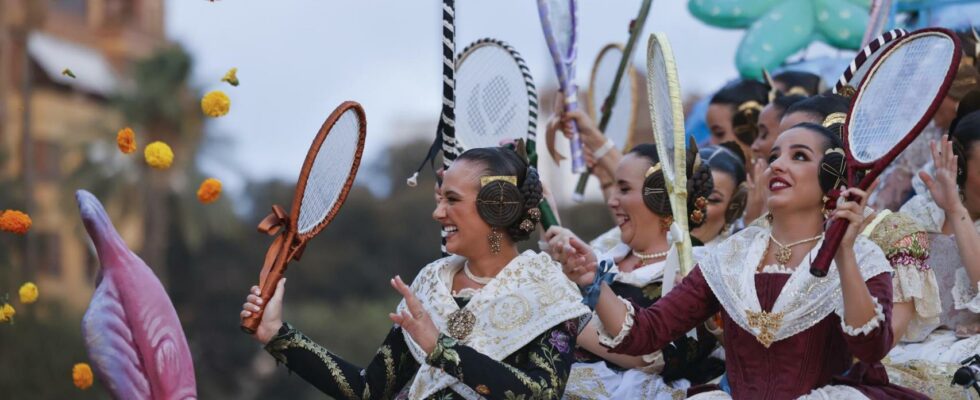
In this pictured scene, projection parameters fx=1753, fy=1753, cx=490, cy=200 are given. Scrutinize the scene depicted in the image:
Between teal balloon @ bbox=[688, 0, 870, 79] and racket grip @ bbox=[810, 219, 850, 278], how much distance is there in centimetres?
503

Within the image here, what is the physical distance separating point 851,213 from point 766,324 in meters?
0.73

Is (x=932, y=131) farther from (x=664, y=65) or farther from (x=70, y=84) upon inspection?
(x=70, y=84)

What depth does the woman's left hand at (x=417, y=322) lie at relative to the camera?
581cm

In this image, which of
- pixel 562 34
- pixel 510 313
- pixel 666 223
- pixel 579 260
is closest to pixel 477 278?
pixel 510 313

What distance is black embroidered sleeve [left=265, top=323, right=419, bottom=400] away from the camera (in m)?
6.28

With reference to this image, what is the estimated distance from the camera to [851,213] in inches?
203

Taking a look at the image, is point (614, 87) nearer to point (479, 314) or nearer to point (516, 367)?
point (479, 314)

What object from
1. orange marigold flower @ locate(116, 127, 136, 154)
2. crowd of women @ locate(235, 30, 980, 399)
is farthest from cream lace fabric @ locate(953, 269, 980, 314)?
orange marigold flower @ locate(116, 127, 136, 154)

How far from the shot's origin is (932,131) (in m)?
8.13

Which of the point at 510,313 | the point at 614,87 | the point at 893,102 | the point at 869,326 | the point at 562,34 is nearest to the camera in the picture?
the point at 869,326

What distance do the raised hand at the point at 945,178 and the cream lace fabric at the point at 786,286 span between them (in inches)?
26.9

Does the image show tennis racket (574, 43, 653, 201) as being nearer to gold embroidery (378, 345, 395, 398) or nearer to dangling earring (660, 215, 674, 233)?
dangling earring (660, 215, 674, 233)

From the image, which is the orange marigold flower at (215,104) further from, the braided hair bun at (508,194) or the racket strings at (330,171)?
the braided hair bun at (508,194)

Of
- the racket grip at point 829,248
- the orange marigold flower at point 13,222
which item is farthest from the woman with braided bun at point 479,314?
the racket grip at point 829,248
